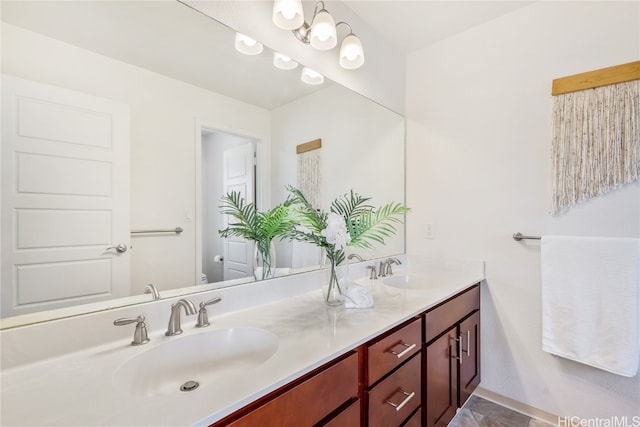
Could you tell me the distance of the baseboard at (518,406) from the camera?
1633 millimetres

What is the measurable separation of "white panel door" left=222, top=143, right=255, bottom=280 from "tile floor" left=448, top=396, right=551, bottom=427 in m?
1.47

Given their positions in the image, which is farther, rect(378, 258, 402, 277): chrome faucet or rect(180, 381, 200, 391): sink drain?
rect(378, 258, 402, 277): chrome faucet

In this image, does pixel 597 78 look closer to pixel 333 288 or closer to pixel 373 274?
pixel 373 274

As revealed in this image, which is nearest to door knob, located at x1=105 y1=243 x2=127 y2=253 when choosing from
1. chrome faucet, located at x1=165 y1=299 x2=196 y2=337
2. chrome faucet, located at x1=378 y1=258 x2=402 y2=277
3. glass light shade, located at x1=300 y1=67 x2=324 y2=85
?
chrome faucet, located at x1=165 y1=299 x2=196 y2=337

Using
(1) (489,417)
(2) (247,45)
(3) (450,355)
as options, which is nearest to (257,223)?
(2) (247,45)

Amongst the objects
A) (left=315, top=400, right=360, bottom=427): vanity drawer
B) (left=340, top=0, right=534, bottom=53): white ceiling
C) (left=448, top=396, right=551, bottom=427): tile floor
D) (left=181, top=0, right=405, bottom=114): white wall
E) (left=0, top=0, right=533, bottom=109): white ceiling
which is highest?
(left=340, top=0, right=534, bottom=53): white ceiling

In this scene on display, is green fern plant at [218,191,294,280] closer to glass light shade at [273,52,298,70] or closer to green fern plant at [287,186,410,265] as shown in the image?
green fern plant at [287,186,410,265]

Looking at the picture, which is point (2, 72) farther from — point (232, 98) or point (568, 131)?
point (568, 131)

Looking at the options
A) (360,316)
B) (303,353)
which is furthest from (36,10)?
(360,316)

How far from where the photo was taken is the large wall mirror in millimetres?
799

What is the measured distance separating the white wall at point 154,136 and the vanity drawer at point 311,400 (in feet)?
2.06

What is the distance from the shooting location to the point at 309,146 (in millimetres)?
1681

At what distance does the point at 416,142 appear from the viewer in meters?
2.16

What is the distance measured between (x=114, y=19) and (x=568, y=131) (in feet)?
6.86
